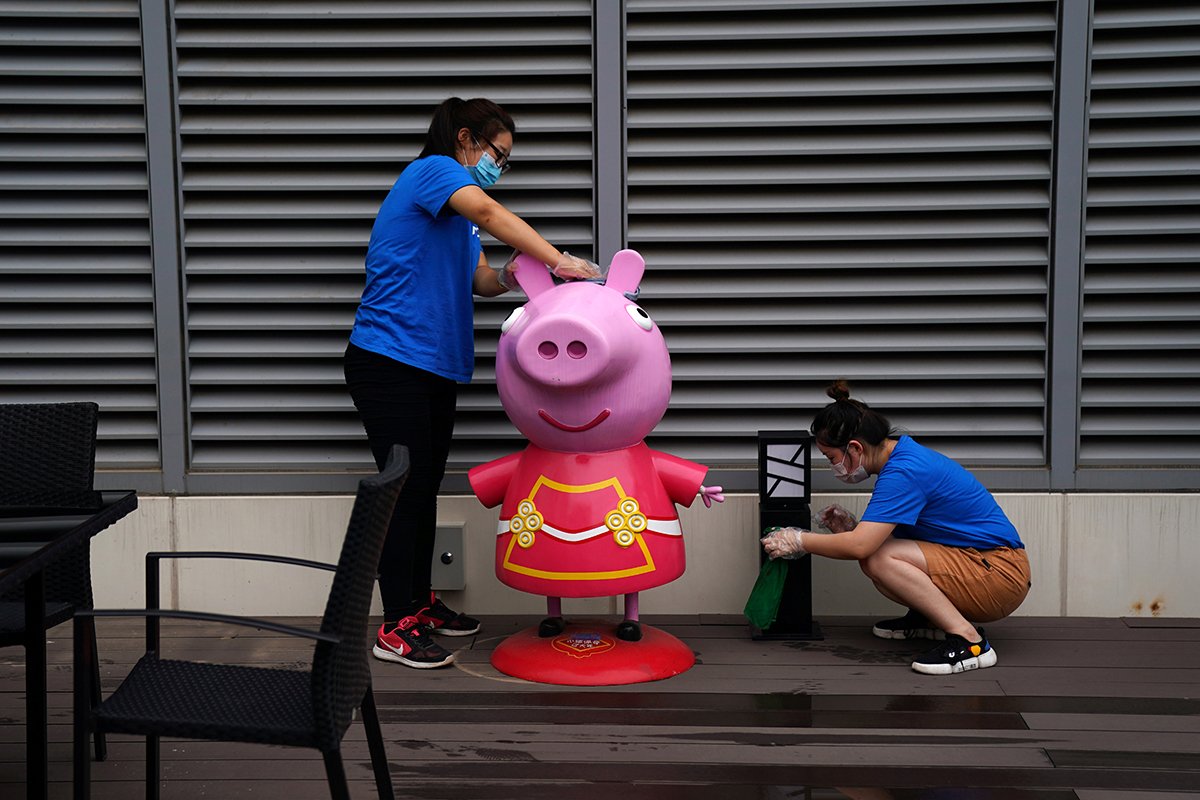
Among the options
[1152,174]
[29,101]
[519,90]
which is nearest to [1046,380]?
[1152,174]

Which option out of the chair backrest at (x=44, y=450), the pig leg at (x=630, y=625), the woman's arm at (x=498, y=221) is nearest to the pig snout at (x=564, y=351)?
the woman's arm at (x=498, y=221)

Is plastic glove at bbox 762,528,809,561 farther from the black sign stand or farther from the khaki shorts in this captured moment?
the khaki shorts

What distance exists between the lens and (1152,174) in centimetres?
473

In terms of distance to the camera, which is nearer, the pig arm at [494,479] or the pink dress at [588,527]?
the pink dress at [588,527]

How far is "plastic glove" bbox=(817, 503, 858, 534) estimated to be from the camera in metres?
4.54

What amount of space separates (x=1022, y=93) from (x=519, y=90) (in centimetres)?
215

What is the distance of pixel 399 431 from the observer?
13.8 ft

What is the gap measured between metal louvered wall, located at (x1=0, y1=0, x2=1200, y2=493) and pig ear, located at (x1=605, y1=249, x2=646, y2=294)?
769mm

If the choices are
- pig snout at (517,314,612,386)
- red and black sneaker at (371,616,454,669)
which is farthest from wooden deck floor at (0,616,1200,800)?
pig snout at (517,314,612,386)

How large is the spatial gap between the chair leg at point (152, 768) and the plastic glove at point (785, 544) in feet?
7.62

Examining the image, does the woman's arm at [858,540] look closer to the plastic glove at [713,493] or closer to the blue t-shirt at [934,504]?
the blue t-shirt at [934,504]

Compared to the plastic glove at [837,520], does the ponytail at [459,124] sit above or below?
above

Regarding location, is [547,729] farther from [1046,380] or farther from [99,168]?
[99,168]

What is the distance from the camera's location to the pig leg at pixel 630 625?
428cm
